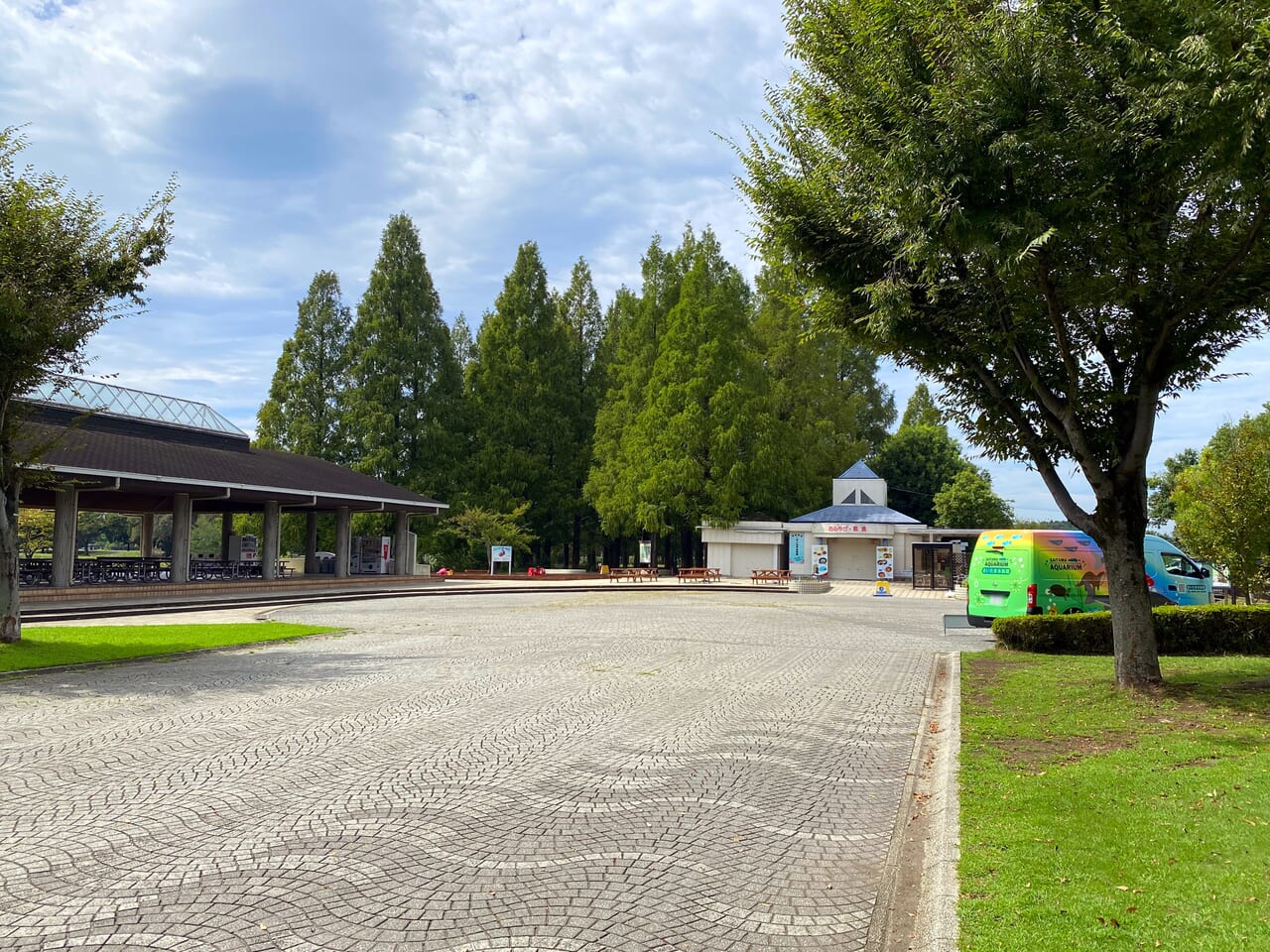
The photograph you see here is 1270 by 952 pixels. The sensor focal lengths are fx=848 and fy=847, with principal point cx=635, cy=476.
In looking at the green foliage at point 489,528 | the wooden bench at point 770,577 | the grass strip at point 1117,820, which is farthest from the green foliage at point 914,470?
the grass strip at point 1117,820

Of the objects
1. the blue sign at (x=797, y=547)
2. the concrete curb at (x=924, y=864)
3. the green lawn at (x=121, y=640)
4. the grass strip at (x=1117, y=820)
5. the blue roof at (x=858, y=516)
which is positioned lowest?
the green lawn at (x=121, y=640)

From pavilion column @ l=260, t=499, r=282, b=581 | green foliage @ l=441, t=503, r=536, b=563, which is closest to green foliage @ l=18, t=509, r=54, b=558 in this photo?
pavilion column @ l=260, t=499, r=282, b=581

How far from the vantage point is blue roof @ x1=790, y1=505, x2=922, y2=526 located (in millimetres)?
44625

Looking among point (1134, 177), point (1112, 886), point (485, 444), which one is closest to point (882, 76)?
point (1134, 177)

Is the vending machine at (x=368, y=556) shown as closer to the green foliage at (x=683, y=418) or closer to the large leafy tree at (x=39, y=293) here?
the green foliage at (x=683, y=418)

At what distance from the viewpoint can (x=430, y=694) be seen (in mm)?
10148

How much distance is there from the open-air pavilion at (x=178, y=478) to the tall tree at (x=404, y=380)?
7.13 m

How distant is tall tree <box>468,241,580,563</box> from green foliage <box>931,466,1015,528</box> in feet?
78.8

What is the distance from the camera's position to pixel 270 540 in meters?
34.1

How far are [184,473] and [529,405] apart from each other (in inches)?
981

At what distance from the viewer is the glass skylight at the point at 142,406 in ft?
98.6

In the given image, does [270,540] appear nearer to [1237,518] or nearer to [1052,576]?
[1052,576]

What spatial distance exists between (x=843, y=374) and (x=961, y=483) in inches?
432

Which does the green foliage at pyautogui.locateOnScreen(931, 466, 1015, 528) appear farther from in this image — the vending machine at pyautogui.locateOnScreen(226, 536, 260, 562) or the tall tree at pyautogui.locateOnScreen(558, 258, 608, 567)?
the vending machine at pyautogui.locateOnScreen(226, 536, 260, 562)
